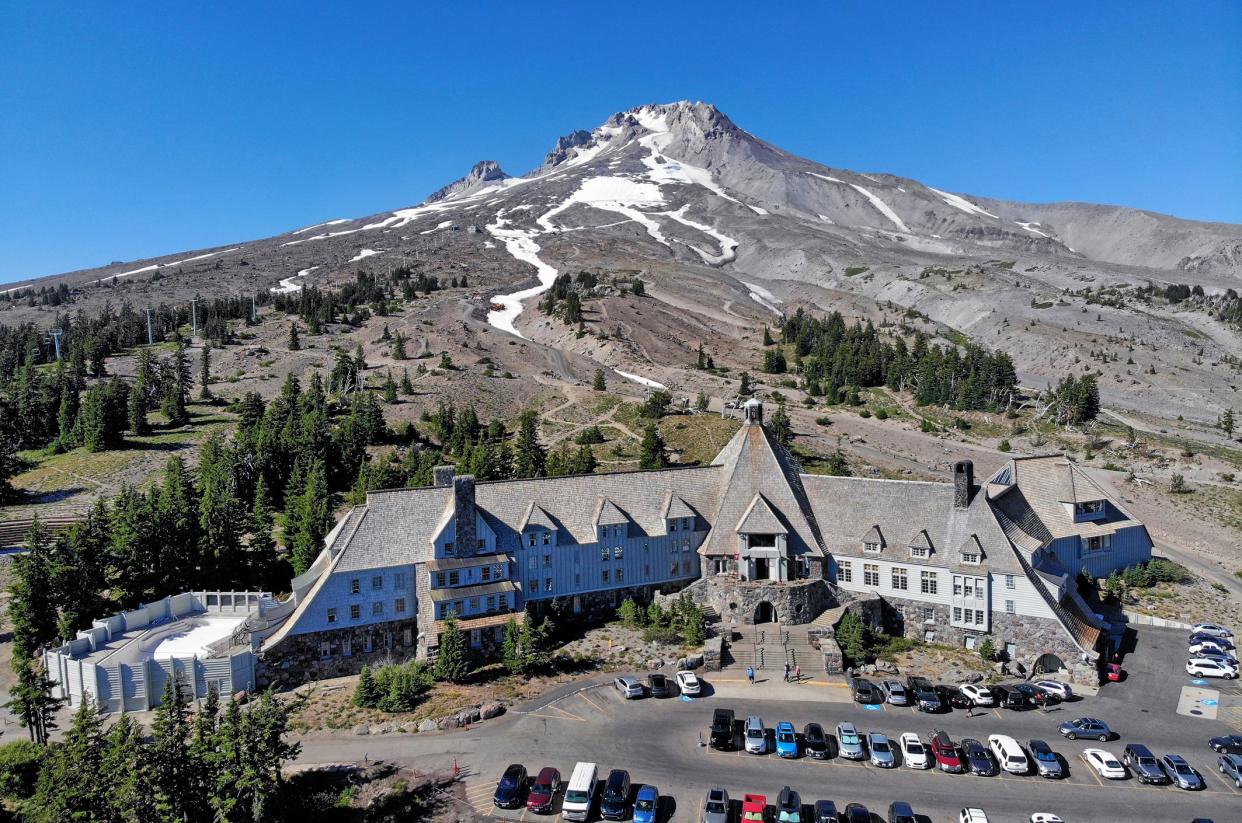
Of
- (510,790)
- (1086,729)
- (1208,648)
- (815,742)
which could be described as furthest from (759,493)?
(1208,648)

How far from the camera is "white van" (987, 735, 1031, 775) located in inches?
1467

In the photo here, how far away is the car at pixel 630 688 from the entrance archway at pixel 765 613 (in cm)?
1174

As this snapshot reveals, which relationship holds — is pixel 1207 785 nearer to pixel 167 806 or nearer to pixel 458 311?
pixel 167 806

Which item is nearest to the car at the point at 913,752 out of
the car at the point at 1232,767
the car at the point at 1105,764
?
the car at the point at 1105,764

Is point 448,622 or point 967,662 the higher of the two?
point 448,622

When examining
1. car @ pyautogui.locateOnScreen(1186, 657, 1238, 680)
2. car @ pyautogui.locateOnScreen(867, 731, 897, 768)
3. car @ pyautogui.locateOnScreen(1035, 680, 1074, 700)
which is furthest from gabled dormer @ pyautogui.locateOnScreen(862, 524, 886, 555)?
car @ pyautogui.locateOnScreen(1186, 657, 1238, 680)

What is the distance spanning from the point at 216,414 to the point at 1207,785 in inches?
4801

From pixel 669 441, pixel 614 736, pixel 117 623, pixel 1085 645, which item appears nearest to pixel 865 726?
pixel 614 736

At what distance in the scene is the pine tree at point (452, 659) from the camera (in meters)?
47.4

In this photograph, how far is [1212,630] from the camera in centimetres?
5403

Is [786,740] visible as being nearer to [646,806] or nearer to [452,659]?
[646,806]

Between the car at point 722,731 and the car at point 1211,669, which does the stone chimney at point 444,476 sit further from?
the car at point 1211,669

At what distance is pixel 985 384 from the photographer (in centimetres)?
13738

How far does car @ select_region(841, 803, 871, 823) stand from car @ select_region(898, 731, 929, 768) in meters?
5.64
